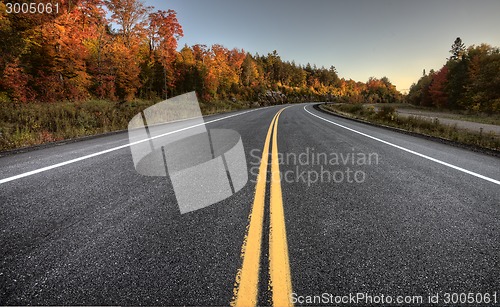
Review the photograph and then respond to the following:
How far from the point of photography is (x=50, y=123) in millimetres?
8805

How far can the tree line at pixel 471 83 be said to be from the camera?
33188 mm

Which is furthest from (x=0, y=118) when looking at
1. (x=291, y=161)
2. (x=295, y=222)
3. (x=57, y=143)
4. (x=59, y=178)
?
(x=295, y=222)

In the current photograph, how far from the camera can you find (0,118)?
27.0 feet

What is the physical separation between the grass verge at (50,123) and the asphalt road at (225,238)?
4.59m

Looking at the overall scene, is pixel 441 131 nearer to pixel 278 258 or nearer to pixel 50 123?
pixel 278 258

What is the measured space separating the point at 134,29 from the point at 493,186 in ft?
123

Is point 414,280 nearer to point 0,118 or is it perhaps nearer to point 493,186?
point 493,186

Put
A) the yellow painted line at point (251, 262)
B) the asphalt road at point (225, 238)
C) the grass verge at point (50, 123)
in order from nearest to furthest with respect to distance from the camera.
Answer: the yellow painted line at point (251, 262) → the asphalt road at point (225, 238) → the grass verge at point (50, 123)

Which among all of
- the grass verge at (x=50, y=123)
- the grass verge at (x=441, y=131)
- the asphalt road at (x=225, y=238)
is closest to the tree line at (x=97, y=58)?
the grass verge at (x=50, y=123)

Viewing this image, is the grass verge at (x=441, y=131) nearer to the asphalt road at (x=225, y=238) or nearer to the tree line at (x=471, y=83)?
the asphalt road at (x=225, y=238)

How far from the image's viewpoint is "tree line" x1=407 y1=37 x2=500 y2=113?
33188mm

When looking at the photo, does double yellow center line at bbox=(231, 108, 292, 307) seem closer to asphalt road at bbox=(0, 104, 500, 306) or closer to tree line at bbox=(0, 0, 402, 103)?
asphalt road at bbox=(0, 104, 500, 306)

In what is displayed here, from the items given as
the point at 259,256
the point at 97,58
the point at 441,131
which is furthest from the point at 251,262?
the point at 97,58

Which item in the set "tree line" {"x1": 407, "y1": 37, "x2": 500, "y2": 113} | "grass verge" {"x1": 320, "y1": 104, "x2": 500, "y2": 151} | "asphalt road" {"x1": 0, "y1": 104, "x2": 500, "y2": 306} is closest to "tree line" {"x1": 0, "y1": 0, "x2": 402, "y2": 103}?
"asphalt road" {"x1": 0, "y1": 104, "x2": 500, "y2": 306}
